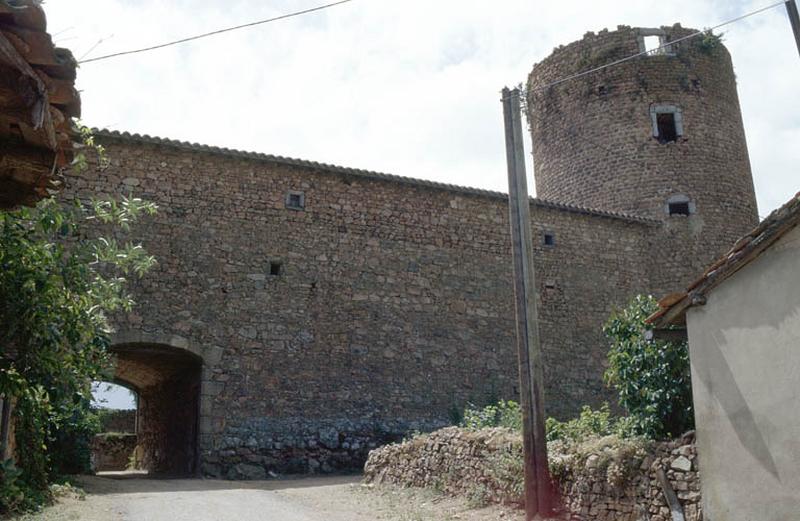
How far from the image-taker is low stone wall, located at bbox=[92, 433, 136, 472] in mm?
22844

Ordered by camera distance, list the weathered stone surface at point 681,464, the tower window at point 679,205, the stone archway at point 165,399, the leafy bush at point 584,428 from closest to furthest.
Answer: the weathered stone surface at point 681,464 → the leafy bush at point 584,428 → the stone archway at point 165,399 → the tower window at point 679,205

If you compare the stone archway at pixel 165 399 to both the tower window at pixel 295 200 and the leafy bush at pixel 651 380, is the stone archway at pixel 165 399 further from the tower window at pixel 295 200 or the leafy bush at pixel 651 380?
the leafy bush at pixel 651 380

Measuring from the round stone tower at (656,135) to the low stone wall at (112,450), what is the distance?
14968mm

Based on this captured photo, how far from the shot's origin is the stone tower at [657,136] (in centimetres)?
1795

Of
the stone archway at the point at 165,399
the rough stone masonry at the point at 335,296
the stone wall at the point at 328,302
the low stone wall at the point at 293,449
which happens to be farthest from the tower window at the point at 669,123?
the stone archway at the point at 165,399

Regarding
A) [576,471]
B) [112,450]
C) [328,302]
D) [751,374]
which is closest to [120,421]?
[112,450]

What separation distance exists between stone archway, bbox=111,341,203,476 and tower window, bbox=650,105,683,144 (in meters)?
12.3

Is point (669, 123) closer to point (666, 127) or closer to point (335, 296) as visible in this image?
point (666, 127)

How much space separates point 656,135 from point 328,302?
9922mm

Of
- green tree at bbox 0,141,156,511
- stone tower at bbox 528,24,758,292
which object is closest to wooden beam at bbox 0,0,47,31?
green tree at bbox 0,141,156,511

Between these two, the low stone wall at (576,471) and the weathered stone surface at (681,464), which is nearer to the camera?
the weathered stone surface at (681,464)

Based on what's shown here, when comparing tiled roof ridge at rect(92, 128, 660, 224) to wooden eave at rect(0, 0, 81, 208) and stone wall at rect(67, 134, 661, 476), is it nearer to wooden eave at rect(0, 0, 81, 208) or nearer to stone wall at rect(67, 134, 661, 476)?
stone wall at rect(67, 134, 661, 476)

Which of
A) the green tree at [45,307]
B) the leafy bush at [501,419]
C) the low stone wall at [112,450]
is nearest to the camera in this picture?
the green tree at [45,307]

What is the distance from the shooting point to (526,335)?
7.79 metres
